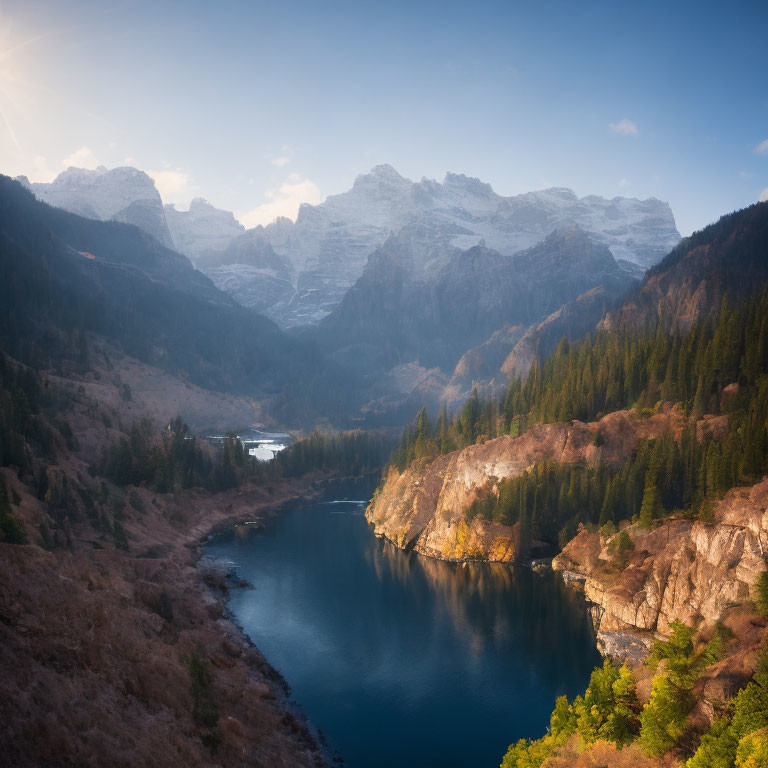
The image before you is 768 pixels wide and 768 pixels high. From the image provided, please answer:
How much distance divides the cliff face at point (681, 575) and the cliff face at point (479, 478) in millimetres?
23466

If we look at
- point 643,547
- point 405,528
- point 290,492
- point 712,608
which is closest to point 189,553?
point 405,528

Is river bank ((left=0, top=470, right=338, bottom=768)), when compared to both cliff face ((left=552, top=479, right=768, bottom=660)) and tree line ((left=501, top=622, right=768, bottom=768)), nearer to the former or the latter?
tree line ((left=501, top=622, right=768, bottom=768))

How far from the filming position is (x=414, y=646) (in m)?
70.4

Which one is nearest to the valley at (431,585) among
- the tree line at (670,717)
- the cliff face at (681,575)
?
the tree line at (670,717)

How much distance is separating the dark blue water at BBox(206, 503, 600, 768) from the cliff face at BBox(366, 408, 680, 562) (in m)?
4.66

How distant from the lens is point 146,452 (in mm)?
126812

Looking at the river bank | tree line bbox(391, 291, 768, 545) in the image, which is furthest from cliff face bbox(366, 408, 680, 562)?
the river bank

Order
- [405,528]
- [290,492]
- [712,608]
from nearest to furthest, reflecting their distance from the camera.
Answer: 1. [712,608]
2. [405,528]
3. [290,492]

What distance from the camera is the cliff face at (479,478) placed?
99500 mm

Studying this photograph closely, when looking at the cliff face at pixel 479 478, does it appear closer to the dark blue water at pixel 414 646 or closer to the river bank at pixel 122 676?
the dark blue water at pixel 414 646

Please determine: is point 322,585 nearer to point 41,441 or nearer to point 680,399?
point 41,441

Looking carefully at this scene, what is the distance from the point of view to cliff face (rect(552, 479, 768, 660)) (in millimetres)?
57094

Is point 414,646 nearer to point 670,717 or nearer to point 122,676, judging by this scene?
point 670,717

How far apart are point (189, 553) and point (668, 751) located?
8769 cm
